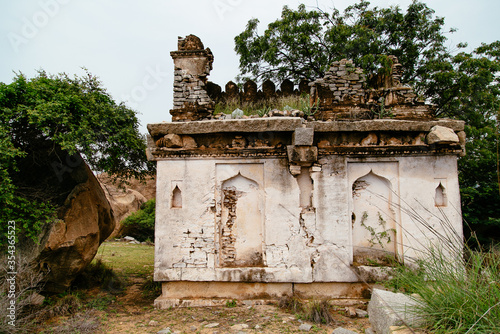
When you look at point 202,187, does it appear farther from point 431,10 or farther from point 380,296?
point 431,10

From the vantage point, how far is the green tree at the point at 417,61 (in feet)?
33.7

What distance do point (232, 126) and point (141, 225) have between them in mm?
10795

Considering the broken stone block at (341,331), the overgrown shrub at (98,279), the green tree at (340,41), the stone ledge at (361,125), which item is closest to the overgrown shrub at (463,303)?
the broken stone block at (341,331)

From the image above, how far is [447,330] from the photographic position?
106 inches

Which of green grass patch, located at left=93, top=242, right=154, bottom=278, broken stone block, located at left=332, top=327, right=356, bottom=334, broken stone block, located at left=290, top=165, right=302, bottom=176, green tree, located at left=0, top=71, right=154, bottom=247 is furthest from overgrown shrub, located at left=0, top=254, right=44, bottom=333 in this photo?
broken stone block, located at left=290, top=165, right=302, bottom=176

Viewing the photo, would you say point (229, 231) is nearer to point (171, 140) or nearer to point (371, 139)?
point (171, 140)

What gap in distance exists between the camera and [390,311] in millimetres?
3549

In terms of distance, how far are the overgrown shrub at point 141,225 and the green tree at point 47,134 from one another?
836cm

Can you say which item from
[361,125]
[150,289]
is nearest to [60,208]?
[150,289]

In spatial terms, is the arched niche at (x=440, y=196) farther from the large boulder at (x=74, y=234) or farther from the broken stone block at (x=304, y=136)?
the large boulder at (x=74, y=234)

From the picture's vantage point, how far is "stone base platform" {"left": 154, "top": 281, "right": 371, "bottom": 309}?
222 inches

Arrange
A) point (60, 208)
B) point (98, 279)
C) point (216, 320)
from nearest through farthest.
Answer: point (216, 320) → point (60, 208) → point (98, 279)

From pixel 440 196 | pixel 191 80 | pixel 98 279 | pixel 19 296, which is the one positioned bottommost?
pixel 98 279

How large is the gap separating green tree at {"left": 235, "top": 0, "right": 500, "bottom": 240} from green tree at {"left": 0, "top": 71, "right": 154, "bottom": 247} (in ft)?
29.0
